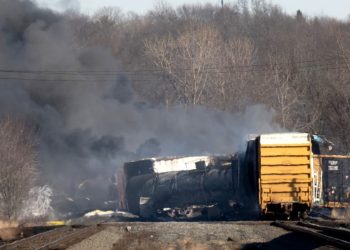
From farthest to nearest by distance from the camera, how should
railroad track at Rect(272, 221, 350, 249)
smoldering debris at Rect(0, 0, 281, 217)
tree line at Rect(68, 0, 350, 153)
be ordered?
tree line at Rect(68, 0, 350, 153)
smoldering debris at Rect(0, 0, 281, 217)
railroad track at Rect(272, 221, 350, 249)

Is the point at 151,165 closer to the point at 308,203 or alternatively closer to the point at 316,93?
the point at 308,203

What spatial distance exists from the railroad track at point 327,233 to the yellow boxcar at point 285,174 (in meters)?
2.38

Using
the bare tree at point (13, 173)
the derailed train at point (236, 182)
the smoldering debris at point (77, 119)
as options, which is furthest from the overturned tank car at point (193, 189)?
the smoldering debris at point (77, 119)

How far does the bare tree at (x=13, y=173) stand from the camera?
121 feet

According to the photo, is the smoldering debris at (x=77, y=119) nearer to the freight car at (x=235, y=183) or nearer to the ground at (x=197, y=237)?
the freight car at (x=235, y=183)

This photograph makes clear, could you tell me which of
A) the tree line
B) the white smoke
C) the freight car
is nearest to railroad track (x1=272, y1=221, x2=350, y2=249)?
the freight car

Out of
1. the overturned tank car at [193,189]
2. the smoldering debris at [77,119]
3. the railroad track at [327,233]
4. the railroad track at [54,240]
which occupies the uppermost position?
the smoldering debris at [77,119]

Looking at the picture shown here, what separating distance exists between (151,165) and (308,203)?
48.6 feet

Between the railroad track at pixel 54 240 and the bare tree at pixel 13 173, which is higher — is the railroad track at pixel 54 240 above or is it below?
below

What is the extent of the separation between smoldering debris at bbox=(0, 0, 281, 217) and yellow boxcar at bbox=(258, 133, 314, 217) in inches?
695

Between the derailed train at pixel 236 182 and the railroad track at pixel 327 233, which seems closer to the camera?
the railroad track at pixel 327 233

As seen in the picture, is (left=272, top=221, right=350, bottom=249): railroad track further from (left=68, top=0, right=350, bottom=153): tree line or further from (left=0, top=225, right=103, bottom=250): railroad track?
(left=68, top=0, right=350, bottom=153): tree line

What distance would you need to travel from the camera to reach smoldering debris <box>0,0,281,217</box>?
154ft

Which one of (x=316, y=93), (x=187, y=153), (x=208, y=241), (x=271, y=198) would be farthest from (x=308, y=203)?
(x=316, y=93)
